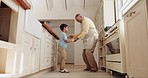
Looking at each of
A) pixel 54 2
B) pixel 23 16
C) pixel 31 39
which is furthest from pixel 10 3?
pixel 54 2

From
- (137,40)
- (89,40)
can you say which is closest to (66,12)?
(89,40)

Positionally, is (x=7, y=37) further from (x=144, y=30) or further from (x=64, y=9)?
(x=64, y=9)

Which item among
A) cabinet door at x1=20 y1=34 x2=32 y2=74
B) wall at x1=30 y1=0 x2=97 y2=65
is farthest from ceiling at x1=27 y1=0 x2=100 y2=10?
cabinet door at x1=20 y1=34 x2=32 y2=74

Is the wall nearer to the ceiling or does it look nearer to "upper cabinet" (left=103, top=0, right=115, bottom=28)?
the ceiling

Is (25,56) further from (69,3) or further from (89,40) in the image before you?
(69,3)

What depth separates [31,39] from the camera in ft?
6.41

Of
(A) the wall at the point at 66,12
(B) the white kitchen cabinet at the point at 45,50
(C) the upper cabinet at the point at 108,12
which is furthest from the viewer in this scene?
(A) the wall at the point at 66,12

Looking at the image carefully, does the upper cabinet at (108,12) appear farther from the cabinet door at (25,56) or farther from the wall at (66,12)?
the cabinet door at (25,56)

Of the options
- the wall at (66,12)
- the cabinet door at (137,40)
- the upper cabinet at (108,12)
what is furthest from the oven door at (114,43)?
the wall at (66,12)

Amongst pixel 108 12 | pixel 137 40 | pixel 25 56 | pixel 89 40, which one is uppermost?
pixel 108 12

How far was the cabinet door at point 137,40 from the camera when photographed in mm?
1268

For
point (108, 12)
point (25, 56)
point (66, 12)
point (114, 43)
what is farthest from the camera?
point (66, 12)

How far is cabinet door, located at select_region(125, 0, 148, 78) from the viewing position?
4.16 feet

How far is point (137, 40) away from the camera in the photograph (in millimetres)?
1438
